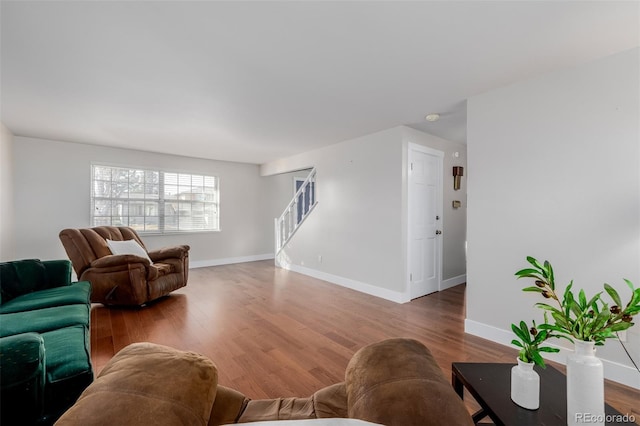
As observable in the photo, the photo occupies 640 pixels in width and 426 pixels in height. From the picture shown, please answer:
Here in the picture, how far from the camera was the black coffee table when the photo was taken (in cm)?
90

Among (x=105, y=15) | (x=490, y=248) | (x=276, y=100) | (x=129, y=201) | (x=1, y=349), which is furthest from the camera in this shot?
(x=129, y=201)

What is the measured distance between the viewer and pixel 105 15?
1.54 meters

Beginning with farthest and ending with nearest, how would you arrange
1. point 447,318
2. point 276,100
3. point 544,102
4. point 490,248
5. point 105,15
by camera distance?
point 447,318 → point 276,100 → point 490,248 → point 544,102 → point 105,15

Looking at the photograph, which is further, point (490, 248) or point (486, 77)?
point (490, 248)

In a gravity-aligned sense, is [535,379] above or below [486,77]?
below

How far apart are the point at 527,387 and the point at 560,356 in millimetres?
1654

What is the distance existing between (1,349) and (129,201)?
A: 4.75m

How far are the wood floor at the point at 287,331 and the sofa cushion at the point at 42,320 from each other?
1.67ft

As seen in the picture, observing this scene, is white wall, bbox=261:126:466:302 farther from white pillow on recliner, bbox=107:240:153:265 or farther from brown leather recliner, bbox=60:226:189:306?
white pillow on recliner, bbox=107:240:153:265

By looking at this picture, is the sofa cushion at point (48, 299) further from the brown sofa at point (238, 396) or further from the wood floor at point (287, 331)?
the brown sofa at point (238, 396)

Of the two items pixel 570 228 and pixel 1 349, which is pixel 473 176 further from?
pixel 1 349

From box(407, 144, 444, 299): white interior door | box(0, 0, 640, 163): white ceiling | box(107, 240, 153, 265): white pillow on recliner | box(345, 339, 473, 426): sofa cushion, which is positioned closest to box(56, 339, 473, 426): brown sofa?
box(345, 339, 473, 426): sofa cushion

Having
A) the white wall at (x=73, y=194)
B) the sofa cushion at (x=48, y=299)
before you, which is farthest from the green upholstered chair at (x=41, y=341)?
the white wall at (x=73, y=194)

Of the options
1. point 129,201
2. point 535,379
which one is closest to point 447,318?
point 535,379
